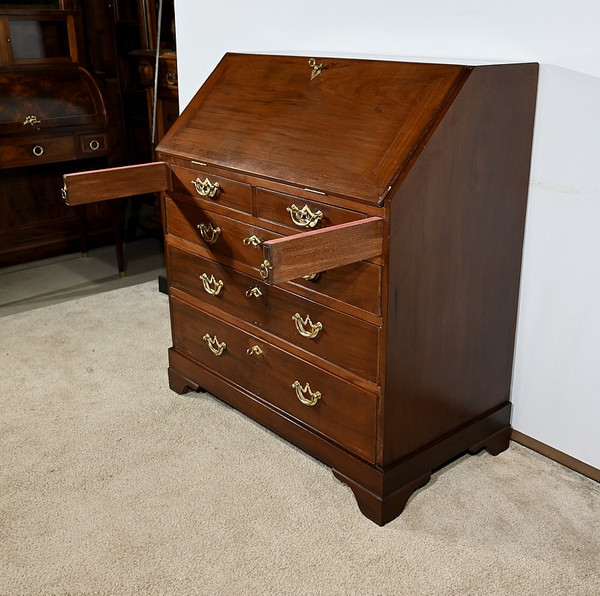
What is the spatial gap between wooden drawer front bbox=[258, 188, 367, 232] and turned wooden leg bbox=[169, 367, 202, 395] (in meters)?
0.77

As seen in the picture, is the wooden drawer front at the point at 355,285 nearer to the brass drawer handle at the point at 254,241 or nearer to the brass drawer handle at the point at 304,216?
the brass drawer handle at the point at 304,216

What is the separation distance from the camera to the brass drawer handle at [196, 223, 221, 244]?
2232 millimetres

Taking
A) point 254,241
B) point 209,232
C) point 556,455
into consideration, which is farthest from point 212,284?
point 556,455

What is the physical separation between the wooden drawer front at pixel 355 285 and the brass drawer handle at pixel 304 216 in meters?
0.13

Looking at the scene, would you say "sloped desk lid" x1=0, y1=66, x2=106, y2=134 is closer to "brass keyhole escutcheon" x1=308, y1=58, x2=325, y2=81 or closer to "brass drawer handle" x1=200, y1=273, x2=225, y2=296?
"brass drawer handle" x1=200, y1=273, x2=225, y2=296

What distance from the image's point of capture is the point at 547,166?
2.02 m

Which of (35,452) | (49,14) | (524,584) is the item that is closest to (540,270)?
(524,584)

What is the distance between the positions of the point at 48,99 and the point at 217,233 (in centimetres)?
177

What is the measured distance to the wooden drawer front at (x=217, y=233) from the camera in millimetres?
2119

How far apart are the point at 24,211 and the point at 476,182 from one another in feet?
9.24

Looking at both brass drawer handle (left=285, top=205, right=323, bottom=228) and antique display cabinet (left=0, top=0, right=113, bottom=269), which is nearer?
brass drawer handle (left=285, top=205, right=323, bottom=228)

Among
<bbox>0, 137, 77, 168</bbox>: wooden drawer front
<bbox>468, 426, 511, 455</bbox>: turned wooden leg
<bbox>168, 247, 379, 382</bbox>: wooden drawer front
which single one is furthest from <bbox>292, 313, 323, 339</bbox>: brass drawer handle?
<bbox>0, 137, 77, 168</bbox>: wooden drawer front

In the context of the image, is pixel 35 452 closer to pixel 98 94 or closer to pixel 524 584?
pixel 524 584

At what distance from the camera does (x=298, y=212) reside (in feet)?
6.31
